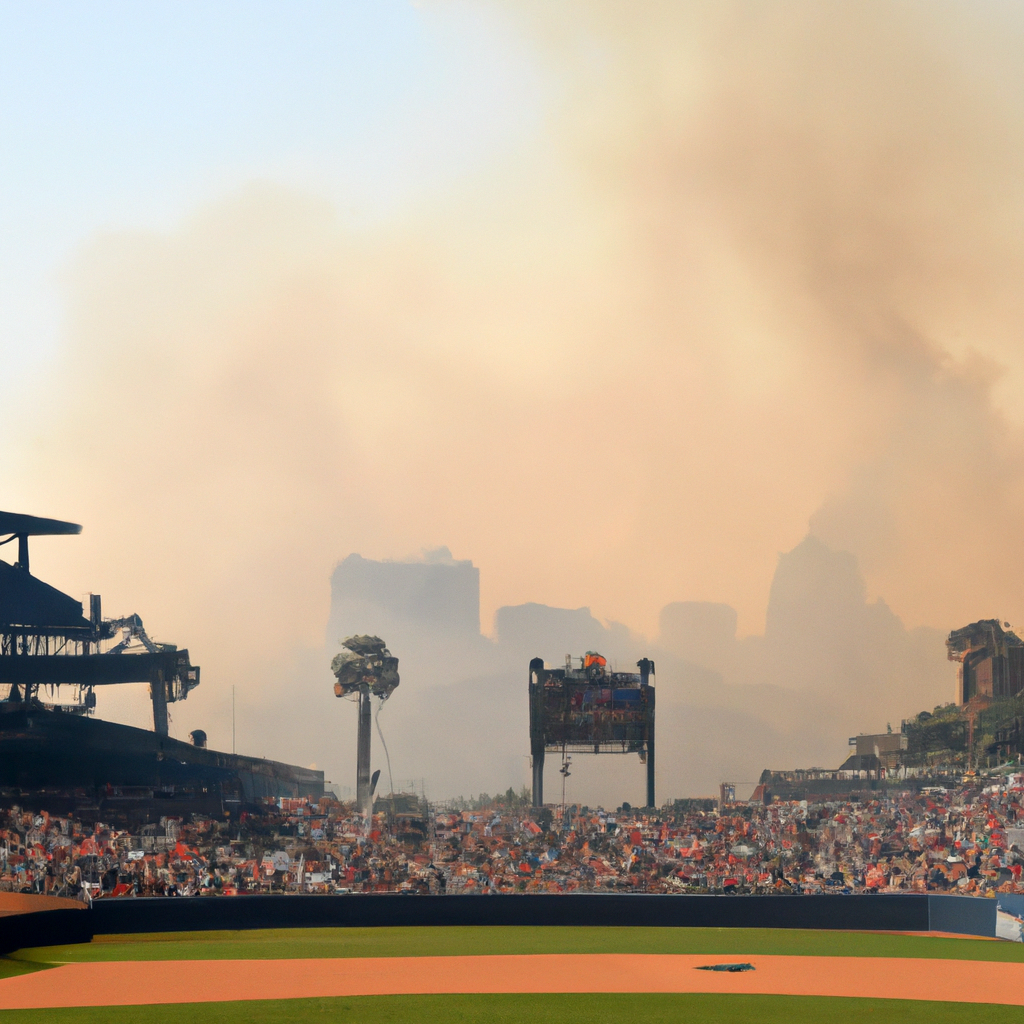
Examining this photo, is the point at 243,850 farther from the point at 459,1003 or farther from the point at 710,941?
the point at 459,1003

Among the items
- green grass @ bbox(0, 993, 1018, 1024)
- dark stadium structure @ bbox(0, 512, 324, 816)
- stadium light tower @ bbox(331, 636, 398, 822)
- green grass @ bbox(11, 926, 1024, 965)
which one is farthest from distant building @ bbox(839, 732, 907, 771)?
green grass @ bbox(0, 993, 1018, 1024)

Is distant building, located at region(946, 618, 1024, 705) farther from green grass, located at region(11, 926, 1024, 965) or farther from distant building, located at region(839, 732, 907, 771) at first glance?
green grass, located at region(11, 926, 1024, 965)

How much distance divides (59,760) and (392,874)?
629 inches

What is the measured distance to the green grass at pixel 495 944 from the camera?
2470cm

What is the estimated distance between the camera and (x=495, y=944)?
26.1m

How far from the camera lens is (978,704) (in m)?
79.7

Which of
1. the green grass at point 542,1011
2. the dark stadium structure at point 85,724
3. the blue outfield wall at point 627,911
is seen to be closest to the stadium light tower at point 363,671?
the dark stadium structure at point 85,724

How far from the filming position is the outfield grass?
24688mm

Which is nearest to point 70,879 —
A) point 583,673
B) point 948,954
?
point 948,954

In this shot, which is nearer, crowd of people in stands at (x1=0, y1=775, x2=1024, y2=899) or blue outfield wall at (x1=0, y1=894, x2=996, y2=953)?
blue outfield wall at (x1=0, y1=894, x2=996, y2=953)

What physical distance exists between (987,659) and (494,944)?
61.6m

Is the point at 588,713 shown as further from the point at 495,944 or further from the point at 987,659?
the point at 987,659

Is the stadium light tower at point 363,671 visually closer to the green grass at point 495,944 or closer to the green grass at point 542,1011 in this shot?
the green grass at point 495,944

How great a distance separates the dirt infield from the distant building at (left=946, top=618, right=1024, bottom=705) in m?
58.6
